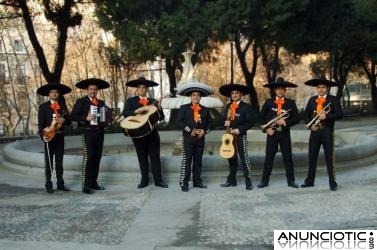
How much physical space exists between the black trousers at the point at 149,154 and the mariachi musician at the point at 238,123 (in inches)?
48.0

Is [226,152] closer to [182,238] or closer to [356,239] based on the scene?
[182,238]

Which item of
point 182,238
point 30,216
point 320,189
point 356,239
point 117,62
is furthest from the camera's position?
point 117,62

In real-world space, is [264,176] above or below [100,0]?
below

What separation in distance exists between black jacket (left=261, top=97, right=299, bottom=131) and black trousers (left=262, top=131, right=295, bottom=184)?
0.61ft

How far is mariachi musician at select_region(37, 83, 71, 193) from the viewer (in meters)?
9.94

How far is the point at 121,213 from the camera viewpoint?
807 centimetres

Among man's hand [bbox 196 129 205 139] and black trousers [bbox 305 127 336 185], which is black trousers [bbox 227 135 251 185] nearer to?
man's hand [bbox 196 129 205 139]

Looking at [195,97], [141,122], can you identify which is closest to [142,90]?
[141,122]

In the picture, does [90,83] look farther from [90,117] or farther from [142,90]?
[142,90]

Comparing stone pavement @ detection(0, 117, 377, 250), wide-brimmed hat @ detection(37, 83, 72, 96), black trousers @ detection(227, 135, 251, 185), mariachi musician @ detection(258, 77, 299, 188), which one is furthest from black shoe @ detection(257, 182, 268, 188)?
wide-brimmed hat @ detection(37, 83, 72, 96)

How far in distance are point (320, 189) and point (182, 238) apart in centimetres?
373

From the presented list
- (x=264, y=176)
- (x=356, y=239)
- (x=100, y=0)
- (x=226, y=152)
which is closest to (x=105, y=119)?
(x=226, y=152)

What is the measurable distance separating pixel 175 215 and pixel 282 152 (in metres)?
2.86

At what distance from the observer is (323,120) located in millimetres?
9617
